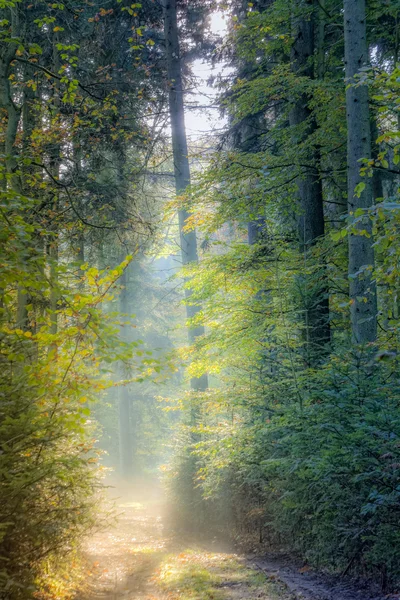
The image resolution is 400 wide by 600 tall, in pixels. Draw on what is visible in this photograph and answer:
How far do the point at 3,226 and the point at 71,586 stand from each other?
4.83 meters

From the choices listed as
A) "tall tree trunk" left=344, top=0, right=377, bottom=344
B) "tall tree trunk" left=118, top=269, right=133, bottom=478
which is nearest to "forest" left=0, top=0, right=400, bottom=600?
"tall tree trunk" left=344, top=0, right=377, bottom=344

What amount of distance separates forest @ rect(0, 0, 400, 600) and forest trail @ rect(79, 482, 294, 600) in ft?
0.19

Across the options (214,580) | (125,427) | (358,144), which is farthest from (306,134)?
(125,427)

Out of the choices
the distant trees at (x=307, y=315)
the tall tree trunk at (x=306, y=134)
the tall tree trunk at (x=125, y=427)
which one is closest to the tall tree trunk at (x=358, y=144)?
the distant trees at (x=307, y=315)

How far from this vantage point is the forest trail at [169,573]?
598cm

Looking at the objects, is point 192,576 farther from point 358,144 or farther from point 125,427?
point 125,427

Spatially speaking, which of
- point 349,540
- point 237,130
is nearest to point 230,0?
point 237,130

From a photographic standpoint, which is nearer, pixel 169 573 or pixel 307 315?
pixel 169 573

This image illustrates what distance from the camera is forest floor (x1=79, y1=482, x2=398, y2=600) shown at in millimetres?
5547

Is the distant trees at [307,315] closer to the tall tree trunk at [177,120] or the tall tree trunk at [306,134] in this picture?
the tall tree trunk at [306,134]

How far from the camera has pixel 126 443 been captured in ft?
82.0

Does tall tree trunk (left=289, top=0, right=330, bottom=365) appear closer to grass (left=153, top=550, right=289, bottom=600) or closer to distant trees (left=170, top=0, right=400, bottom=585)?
distant trees (left=170, top=0, right=400, bottom=585)

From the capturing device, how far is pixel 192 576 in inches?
278

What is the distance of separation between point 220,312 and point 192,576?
453cm
